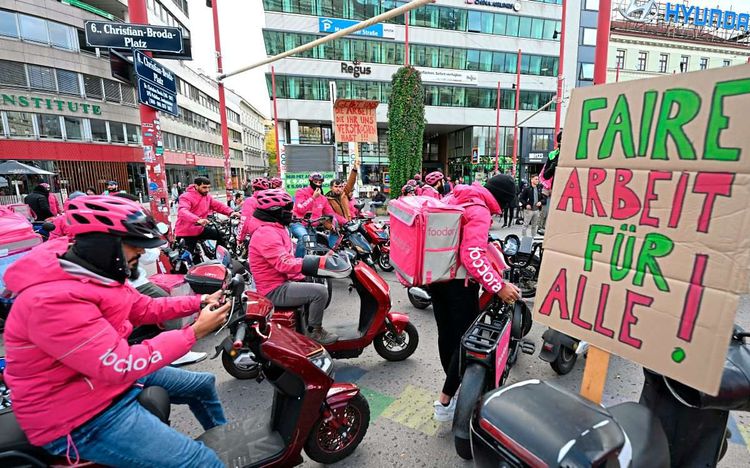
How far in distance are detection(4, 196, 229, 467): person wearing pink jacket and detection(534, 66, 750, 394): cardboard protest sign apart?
1.72 m

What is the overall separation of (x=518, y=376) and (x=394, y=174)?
47.2ft

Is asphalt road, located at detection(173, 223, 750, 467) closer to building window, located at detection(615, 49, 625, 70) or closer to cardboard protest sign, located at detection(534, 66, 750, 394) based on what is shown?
cardboard protest sign, located at detection(534, 66, 750, 394)

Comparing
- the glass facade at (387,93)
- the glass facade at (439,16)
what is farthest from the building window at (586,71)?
the glass facade at (439,16)

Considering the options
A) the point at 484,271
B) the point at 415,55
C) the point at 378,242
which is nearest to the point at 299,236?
the point at 378,242

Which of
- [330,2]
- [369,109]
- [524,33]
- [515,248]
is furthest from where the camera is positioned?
[524,33]

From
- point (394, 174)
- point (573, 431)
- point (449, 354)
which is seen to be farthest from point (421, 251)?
point (394, 174)

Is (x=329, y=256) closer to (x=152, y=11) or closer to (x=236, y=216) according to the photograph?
(x=236, y=216)

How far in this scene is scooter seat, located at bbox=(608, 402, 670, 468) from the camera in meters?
1.39

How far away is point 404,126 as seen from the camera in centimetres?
1712

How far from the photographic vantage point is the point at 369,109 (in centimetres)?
1441

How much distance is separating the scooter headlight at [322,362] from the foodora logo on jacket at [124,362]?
100cm

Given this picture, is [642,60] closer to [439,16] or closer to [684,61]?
[684,61]

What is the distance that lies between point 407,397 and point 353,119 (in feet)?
41.2

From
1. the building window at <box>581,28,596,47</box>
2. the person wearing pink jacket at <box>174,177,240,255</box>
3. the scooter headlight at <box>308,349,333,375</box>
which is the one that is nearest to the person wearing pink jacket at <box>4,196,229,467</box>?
the scooter headlight at <box>308,349,333,375</box>
